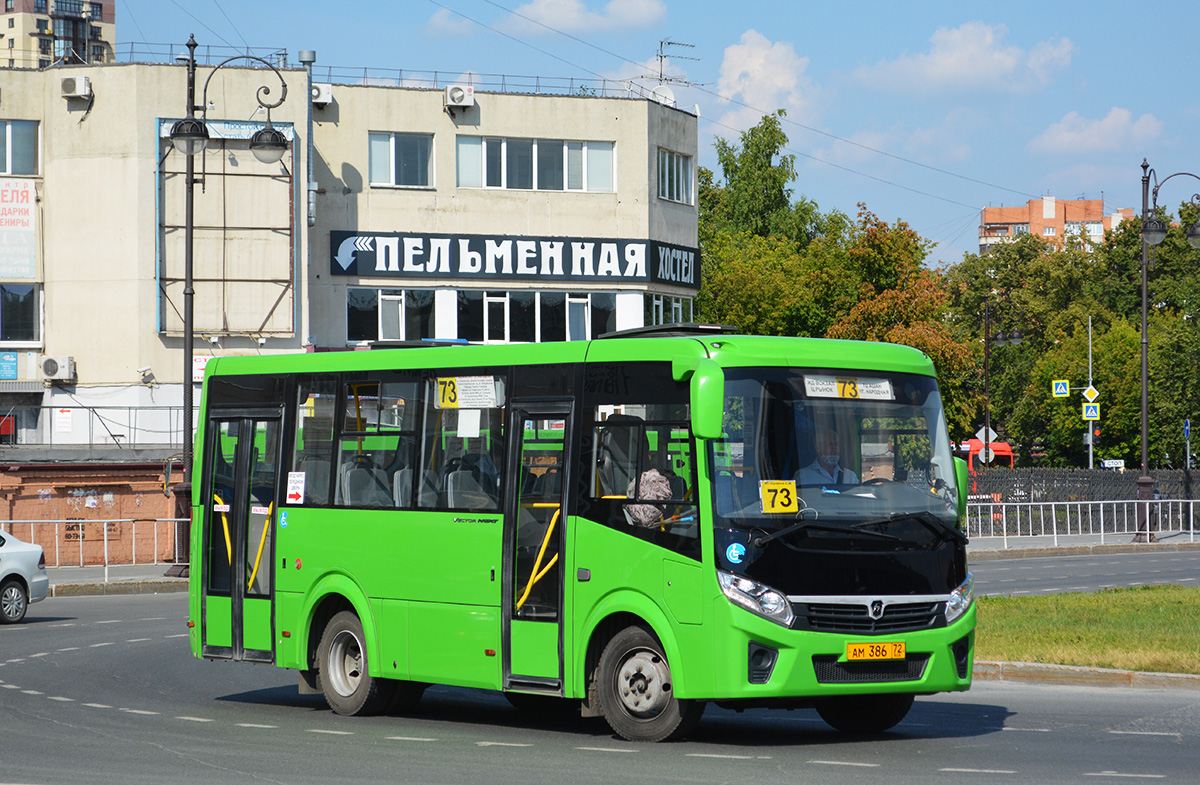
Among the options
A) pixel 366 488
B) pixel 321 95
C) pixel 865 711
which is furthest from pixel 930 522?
pixel 321 95

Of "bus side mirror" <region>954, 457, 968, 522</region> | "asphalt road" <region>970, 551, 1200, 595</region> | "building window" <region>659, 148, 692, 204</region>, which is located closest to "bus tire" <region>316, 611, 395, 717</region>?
"bus side mirror" <region>954, 457, 968, 522</region>

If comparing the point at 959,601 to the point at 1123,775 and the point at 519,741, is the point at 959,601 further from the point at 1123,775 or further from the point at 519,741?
the point at 519,741

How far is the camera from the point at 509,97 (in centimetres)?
4416

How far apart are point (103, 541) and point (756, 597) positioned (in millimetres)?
24185

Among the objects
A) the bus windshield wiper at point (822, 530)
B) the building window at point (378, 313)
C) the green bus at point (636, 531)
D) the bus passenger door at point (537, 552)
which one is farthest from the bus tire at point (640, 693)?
the building window at point (378, 313)

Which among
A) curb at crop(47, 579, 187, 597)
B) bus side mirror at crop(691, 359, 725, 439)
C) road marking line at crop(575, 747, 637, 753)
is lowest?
curb at crop(47, 579, 187, 597)

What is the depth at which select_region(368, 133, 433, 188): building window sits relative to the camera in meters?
43.7

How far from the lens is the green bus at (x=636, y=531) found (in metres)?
10.4

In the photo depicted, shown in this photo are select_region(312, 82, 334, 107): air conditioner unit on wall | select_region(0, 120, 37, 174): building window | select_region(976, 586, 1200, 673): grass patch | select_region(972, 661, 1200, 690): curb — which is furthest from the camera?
select_region(312, 82, 334, 107): air conditioner unit on wall

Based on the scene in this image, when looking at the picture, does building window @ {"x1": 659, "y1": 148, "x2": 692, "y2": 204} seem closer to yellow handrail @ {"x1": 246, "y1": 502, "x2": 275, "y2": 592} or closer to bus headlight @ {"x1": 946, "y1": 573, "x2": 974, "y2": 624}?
yellow handrail @ {"x1": 246, "y1": 502, "x2": 275, "y2": 592}

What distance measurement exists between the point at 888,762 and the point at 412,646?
13.2 feet

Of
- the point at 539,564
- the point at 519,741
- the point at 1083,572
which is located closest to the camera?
the point at 519,741

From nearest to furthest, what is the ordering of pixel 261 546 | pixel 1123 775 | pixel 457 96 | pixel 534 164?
1. pixel 1123 775
2. pixel 261 546
3. pixel 457 96
4. pixel 534 164

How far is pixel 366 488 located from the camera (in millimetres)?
13062
